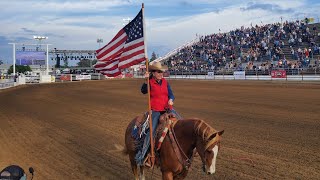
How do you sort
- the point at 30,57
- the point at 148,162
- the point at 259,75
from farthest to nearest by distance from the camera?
the point at 30,57, the point at 259,75, the point at 148,162

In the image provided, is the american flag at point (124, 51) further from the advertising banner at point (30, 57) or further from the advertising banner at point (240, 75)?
the advertising banner at point (30, 57)

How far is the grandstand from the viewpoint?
43.4 meters

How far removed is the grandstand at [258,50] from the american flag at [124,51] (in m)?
34.4

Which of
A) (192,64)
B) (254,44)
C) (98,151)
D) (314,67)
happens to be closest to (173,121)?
(98,151)

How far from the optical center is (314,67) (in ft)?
128

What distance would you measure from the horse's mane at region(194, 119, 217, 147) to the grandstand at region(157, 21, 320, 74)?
3569 cm

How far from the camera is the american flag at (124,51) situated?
7.71 m

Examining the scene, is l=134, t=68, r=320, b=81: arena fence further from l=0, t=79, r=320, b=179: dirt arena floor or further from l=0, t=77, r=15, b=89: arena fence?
l=0, t=77, r=15, b=89: arena fence

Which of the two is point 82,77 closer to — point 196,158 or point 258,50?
point 258,50

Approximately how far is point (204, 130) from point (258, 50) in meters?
45.2

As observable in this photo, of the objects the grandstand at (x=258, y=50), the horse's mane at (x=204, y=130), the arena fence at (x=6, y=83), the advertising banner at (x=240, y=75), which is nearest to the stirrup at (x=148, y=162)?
the horse's mane at (x=204, y=130)

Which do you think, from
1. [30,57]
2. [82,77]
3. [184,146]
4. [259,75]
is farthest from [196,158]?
[30,57]

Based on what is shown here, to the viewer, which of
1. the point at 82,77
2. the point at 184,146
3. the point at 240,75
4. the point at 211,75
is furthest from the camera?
the point at 82,77

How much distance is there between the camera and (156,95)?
7.18 metres
